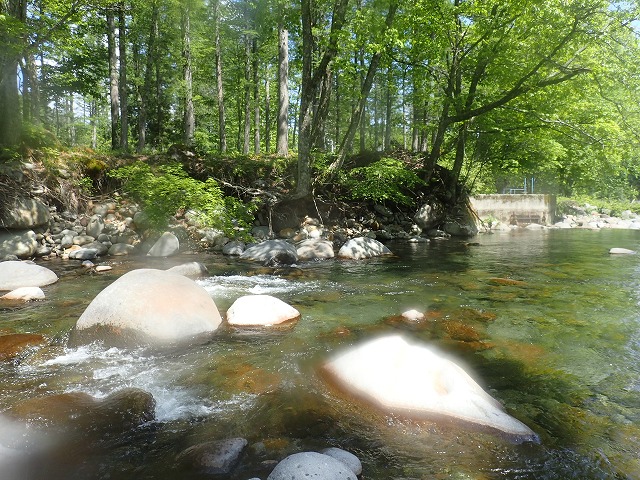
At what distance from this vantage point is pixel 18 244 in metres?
9.48

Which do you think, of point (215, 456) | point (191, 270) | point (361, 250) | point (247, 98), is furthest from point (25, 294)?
point (247, 98)

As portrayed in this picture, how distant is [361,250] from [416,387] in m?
8.20

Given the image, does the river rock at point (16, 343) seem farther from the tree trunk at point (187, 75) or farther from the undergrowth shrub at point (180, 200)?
the tree trunk at point (187, 75)

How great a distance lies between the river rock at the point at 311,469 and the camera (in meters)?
2.11

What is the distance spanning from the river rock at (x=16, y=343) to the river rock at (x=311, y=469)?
134 inches

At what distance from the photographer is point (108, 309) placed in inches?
177

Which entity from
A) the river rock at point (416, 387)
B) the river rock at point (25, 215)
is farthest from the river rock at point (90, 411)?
the river rock at point (25, 215)

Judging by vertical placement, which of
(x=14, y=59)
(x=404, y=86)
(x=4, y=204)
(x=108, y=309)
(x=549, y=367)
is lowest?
(x=549, y=367)

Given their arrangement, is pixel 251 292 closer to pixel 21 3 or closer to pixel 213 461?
pixel 213 461

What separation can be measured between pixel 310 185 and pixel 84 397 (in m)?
11.6

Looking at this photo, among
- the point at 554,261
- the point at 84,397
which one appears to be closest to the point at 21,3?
the point at 84,397

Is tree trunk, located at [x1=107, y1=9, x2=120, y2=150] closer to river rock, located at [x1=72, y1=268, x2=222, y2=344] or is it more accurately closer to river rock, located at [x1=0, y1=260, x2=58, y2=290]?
river rock, located at [x1=0, y1=260, x2=58, y2=290]

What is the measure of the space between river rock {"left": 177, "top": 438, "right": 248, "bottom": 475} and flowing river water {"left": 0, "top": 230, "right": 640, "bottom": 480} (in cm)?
6

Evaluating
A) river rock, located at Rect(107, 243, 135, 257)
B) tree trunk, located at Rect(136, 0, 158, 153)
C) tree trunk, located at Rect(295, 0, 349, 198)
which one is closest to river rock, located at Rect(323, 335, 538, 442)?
river rock, located at Rect(107, 243, 135, 257)
